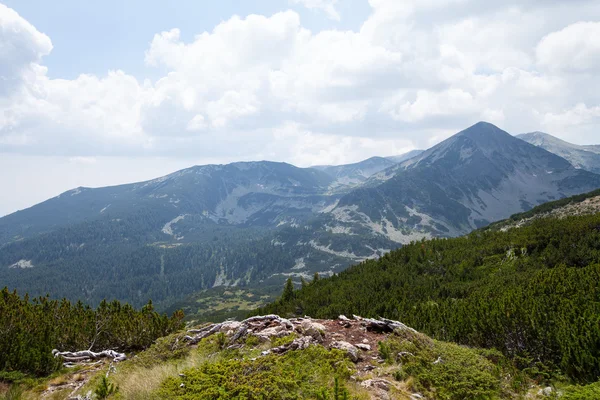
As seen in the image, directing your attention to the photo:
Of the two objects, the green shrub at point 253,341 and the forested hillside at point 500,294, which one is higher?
the green shrub at point 253,341

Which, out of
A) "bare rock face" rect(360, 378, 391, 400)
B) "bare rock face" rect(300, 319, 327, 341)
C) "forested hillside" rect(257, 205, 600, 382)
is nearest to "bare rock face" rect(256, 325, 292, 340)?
"bare rock face" rect(300, 319, 327, 341)

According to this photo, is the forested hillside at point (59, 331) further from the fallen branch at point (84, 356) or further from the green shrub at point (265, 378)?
the green shrub at point (265, 378)

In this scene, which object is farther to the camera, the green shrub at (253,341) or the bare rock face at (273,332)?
the bare rock face at (273,332)

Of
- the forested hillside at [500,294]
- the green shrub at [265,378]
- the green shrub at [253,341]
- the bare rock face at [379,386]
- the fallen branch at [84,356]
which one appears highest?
the green shrub at [265,378]

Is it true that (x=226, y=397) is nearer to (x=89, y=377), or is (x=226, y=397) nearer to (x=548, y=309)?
(x=89, y=377)

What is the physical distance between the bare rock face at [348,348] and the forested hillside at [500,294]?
9248mm

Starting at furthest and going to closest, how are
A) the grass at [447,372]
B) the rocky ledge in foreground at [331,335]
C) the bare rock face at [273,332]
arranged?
the bare rock face at [273,332]
the rocky ledge in foreground at [331,335]
the grass at [447,372]

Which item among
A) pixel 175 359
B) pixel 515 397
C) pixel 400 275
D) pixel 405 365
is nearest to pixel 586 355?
pixel 515 397

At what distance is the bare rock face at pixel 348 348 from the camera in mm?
15531

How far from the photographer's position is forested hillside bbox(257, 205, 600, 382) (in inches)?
745

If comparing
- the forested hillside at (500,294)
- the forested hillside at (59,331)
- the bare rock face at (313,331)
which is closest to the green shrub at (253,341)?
the bare rock face at (313,331)

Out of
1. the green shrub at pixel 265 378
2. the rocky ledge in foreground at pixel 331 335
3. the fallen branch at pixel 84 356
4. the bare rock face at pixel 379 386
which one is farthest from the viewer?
the fallen branch at pixel 84 356

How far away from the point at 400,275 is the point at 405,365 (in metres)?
73.3

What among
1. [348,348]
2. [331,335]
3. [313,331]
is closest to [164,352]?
[313,331]
